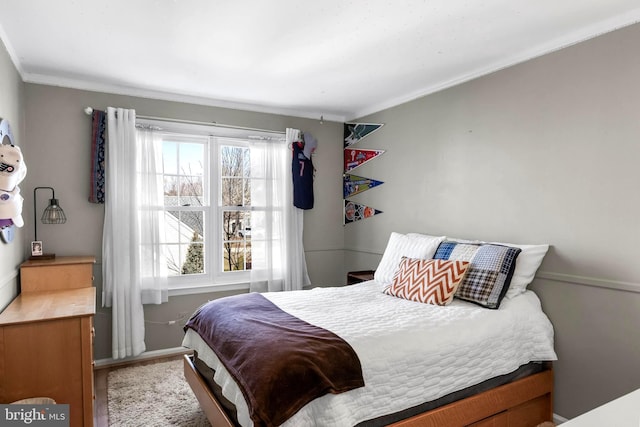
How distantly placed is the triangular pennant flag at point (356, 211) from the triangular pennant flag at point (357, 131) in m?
0.72

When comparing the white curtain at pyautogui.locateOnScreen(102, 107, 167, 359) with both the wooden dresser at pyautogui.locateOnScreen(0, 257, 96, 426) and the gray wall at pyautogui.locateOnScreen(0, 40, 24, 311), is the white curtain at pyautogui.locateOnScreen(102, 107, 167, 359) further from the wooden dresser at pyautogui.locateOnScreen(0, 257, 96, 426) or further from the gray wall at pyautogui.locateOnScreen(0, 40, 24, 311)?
the wooden dresser at pyautogui.locateOnScreen(0, 257, 96, 426)

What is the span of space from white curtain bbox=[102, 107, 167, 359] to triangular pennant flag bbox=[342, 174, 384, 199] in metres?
Answer: 2.10

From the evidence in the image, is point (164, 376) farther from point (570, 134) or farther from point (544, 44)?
point (544, 44)

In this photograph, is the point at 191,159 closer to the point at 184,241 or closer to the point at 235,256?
the point at 184,241

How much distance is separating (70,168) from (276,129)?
198 centimetres

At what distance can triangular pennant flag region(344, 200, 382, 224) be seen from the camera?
4227mm

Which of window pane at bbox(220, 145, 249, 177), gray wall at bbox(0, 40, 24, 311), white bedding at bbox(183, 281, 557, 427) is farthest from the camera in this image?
window pane at bbox(220, 145, 249, 177)

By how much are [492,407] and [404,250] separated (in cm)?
137

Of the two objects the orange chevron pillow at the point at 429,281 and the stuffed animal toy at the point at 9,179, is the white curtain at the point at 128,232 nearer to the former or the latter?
the stuffed animal toy at the point at 9,179

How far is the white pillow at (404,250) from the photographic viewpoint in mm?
3040

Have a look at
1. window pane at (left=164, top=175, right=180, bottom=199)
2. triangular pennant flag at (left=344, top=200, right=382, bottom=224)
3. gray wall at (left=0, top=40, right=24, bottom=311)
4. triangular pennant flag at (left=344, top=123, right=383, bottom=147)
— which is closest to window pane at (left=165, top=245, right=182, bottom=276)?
window pane at (left=164, top=175, right=180, bottom=199)

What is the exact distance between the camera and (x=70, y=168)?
3316 millimetres

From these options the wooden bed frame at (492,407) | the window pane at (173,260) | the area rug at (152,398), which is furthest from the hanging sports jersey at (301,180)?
the wooden bed frame at (492,407)

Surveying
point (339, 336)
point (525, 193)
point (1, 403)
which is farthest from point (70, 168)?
point (525, 193)
